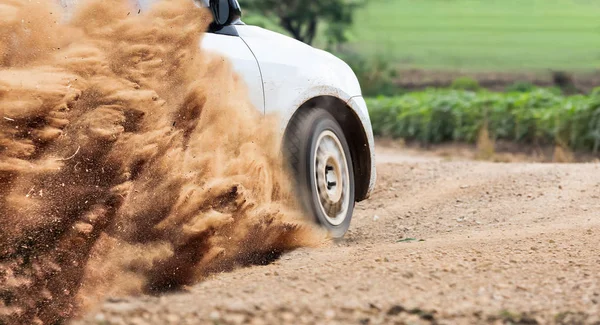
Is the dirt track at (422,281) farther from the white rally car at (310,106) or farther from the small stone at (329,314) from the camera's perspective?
the white rally car at (310,106)

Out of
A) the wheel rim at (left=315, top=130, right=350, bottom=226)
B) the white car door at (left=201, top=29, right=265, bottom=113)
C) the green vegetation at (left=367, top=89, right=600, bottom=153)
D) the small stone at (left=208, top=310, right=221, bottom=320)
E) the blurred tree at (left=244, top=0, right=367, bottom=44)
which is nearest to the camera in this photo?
the small stone at (left=208, top=310, right=221, bottom=320)

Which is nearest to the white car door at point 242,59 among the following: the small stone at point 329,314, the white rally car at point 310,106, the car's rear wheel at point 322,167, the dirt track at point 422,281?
the white rally car at point 310,106

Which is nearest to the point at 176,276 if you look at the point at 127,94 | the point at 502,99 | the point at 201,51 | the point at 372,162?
the point at 127,94

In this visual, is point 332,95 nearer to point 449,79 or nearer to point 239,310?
point 239,310

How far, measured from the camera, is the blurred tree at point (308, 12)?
4312 cm

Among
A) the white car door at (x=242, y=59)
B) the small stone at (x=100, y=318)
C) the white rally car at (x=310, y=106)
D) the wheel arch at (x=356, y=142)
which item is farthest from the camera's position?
the wheel arch at (x=356, y=142)

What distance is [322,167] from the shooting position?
6922 mm

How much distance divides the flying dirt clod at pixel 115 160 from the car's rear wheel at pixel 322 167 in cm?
54

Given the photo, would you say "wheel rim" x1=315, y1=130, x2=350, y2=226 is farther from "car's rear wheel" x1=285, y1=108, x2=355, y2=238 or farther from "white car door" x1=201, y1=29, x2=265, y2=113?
"white car door" x1=201, y1=29, x2=265, y2=113

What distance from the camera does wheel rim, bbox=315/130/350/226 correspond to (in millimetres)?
6898

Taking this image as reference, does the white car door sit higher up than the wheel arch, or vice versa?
the white car door

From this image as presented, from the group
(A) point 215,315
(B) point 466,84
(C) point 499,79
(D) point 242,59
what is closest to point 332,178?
(D) point 242,59

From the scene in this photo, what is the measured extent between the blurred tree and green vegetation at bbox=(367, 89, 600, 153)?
20074 millimetres

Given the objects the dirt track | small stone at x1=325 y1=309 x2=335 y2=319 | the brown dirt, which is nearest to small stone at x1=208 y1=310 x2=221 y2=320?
the dirt track
